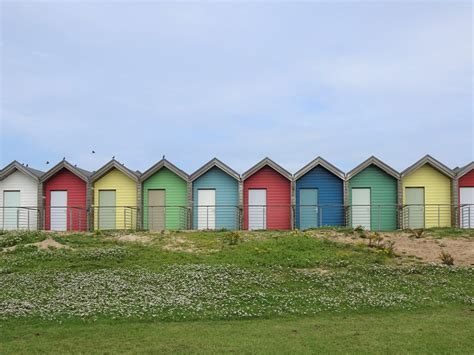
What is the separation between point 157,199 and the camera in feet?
132

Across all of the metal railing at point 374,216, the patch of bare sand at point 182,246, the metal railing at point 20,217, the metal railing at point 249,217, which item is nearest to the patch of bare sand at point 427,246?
Result: the patch of bare sand at point 182,246

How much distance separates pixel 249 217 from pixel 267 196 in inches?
71.9

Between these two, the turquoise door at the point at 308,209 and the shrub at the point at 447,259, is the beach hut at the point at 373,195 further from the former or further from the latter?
the shrub at the point at 447,259

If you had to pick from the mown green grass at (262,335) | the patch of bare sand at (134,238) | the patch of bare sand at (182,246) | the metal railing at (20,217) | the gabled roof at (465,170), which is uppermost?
the gabled roof at (465,170)

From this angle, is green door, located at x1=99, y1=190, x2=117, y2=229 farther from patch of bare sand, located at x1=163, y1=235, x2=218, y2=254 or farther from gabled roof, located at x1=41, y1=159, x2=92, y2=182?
patch of bare sand, located at x1=163, y1=235, x2=218, y2=254

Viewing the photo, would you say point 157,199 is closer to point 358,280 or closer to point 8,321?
point 358,280

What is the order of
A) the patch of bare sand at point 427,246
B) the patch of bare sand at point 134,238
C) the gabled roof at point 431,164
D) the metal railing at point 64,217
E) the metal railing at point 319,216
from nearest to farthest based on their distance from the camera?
1. the patch of bare sand at point 427,246
2. the patch of bare sand at point 134,238
3. the gabled roof at point 431,164
4. the metal railing at point 319,216
5. the metal railing at point 64,217

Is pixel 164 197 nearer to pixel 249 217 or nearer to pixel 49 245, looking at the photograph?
pixel 249 217

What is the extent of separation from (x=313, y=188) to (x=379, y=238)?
1179cm

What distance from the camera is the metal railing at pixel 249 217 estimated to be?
38.9 metres

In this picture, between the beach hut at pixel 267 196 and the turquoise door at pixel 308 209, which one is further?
the beach hut at pixel 267 196

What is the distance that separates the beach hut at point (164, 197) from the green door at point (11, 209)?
8706 mm

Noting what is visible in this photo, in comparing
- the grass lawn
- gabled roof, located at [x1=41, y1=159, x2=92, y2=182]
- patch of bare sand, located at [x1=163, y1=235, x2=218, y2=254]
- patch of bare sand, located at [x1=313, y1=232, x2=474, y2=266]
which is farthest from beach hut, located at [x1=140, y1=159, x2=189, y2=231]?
patch of bare sand, located at [x1=313, y1=232, x2=474, y2=266]

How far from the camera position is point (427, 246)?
27.8 m
